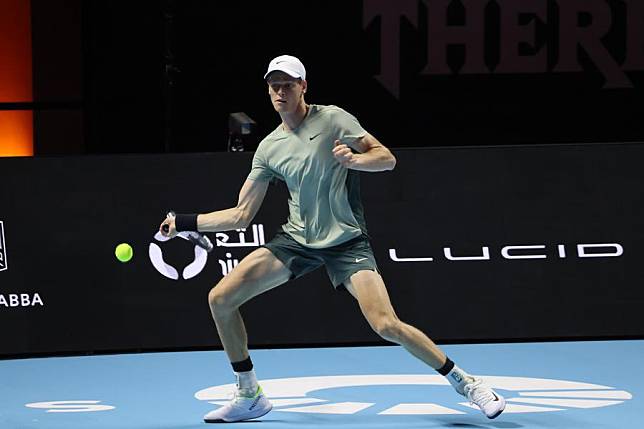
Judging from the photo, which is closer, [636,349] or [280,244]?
[280,244]

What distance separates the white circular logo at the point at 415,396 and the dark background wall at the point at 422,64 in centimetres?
489

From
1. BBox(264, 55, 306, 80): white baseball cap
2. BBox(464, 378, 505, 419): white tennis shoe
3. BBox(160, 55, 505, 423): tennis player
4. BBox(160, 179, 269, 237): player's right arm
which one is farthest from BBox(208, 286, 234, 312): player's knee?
BBox(464, 378, 505, 419): white tennis shoe

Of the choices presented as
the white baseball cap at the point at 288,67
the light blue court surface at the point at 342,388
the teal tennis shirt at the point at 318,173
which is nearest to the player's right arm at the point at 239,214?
the teal tennis shirt at the point at 318,173

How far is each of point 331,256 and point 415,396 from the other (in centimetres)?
127

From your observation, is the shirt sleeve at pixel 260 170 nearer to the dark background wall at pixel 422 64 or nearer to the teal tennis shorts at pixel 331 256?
the teal tennis shorts at pixel 331 256

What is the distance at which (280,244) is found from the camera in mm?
7301

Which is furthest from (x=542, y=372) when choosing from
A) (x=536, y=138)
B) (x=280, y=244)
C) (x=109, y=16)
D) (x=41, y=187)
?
(x=109, y=16)

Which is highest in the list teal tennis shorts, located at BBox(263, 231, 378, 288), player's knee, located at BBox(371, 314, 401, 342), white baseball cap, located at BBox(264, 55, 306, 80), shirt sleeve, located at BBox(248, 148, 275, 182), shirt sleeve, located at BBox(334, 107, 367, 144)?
white baseball cap, located at BBox(264, 55, 306, 80)

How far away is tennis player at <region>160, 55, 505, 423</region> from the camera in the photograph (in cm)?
702

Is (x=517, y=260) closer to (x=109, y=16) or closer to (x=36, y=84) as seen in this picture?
(x=109, y=16)

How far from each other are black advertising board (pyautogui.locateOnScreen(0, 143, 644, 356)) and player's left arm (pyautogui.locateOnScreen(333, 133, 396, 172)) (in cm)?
270

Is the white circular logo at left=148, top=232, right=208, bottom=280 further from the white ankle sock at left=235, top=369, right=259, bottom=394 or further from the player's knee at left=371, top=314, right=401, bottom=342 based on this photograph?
the player's knee at left=371, top=314, right=401, bottom=342

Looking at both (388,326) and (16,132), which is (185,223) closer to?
(388,326)

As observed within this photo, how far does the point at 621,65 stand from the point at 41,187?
6.19m
